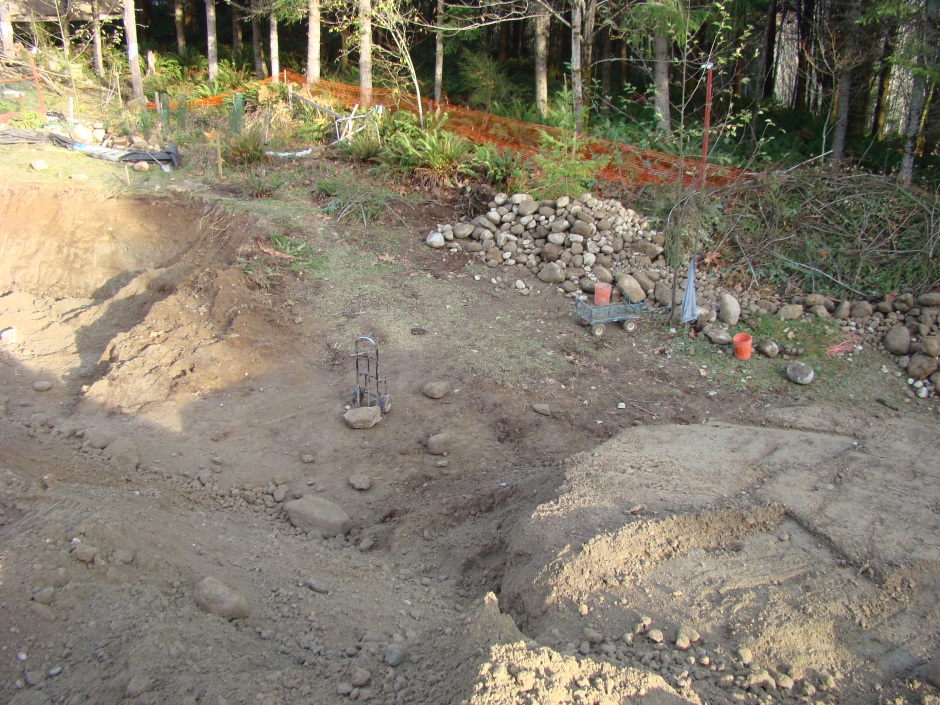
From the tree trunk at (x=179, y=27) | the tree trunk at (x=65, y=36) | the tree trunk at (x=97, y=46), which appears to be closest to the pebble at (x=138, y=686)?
the tree trunk at (x=65, y=36)

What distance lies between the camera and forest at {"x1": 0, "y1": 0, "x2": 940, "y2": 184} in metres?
11.0

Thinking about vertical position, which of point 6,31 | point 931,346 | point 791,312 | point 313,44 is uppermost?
point 6,31

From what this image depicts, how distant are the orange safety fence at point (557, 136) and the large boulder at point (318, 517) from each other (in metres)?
6.95

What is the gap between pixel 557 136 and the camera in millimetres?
11883

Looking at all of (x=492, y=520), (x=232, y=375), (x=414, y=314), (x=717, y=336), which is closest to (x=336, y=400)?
(x=232, y=375)

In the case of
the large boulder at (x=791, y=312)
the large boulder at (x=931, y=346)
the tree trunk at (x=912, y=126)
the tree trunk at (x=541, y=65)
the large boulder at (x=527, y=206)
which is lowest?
the large boulder at (x=931, y=346)

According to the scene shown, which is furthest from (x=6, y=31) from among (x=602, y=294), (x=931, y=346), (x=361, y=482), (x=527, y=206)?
(x=931, y=346)

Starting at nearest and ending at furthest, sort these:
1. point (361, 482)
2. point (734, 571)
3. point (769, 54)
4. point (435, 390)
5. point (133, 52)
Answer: point (734, 571) < point (361, 482) < point (435, 390) < point (769, 54) < point (133, 52)

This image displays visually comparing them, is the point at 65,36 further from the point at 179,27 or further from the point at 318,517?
the point at 318,517

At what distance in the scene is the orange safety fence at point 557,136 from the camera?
11.0m

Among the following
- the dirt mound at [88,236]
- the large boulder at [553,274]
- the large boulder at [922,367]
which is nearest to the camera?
the large boulder at [922,367]

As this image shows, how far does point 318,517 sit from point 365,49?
10.8m

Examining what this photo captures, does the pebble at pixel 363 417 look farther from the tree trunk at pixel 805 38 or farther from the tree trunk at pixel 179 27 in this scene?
the tree trunk at pixel 179 27

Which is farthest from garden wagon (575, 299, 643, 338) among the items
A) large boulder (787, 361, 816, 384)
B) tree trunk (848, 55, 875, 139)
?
tree trunk (848, 55, 875, 139)
